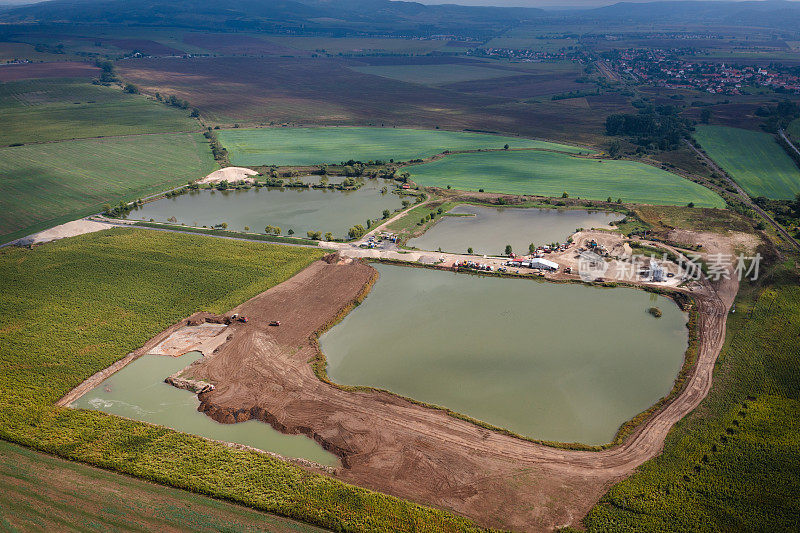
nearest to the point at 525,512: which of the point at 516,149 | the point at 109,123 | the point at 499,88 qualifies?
the point at 516,149

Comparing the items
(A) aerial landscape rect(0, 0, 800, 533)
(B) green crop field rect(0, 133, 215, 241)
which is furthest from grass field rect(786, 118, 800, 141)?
(B) green crop field rect(0, 133, 215, 241)

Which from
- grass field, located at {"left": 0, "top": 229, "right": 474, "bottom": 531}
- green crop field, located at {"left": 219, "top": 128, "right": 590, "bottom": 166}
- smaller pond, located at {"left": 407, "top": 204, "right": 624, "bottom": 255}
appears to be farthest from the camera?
green crop field, located at {"left": 219, "top": 128, "right": 590, "bottom": 166}

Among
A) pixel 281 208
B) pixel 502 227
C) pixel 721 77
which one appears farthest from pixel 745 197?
pixel 721 77

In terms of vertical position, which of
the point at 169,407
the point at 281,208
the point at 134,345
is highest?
the point at 281,208

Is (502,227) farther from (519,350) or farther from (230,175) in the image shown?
(230,175)

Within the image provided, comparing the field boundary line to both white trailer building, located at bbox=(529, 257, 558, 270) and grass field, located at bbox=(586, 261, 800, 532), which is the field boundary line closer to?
grass field, located at bbox=(586, 261, 800, 532)
